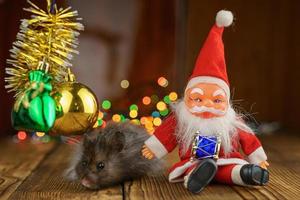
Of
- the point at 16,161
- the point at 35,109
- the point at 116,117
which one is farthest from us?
the point at 116,117

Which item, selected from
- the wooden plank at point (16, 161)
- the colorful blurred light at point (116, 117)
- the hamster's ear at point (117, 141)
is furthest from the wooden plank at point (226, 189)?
the colorful blurred light at point (116, 117)

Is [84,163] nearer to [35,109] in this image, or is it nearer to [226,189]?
[35,109]

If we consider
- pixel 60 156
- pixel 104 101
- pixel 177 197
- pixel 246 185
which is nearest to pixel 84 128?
pixel 177 197

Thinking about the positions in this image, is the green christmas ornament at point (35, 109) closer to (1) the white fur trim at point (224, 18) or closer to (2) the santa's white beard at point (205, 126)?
(2) the santa's white beard at point (205, 126)

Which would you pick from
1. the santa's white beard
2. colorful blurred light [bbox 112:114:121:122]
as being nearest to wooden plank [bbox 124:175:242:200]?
the santa's white beard

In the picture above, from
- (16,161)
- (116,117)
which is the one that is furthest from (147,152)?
(116,117)

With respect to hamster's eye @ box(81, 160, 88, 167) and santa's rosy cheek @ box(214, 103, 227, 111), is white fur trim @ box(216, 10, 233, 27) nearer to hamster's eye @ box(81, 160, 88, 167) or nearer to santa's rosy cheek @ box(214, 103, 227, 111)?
santa's rosy cheek @ box(214, 103, 227, 111)
